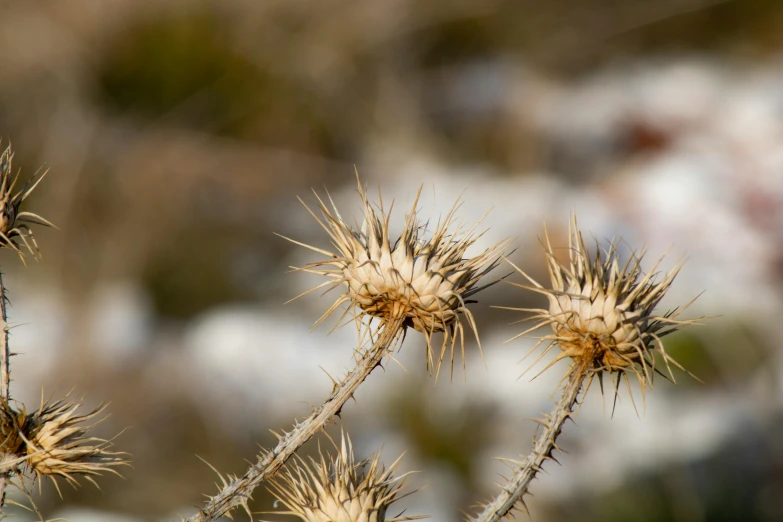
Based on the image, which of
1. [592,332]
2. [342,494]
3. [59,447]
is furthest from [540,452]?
[59,447]

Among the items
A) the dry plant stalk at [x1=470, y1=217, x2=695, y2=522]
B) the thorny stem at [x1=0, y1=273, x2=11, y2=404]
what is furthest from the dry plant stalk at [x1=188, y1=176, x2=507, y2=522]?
the thorny stem at [x1=0, y1=273, x2=11, y2=404]

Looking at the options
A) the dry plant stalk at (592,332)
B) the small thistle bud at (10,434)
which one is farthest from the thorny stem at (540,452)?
the small thistle bud at (10,434)

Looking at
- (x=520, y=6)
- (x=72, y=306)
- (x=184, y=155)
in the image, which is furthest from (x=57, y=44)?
(x=520, y=6)

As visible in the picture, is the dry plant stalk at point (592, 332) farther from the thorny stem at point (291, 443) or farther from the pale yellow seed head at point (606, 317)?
the thorny stem at point (291, 443)

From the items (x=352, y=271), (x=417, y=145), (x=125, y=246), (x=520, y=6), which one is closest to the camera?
(x=352, y=271)

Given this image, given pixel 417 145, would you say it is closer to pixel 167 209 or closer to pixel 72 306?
pixel 167 209

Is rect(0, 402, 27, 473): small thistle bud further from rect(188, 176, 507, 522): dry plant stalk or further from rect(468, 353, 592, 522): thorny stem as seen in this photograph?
rect(468, 353, 592, 522): thorny stem

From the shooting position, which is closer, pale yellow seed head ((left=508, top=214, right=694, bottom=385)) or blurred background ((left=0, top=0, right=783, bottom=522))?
pale yellow seed head ((left=508, top=214, right=694, bottom=385))
